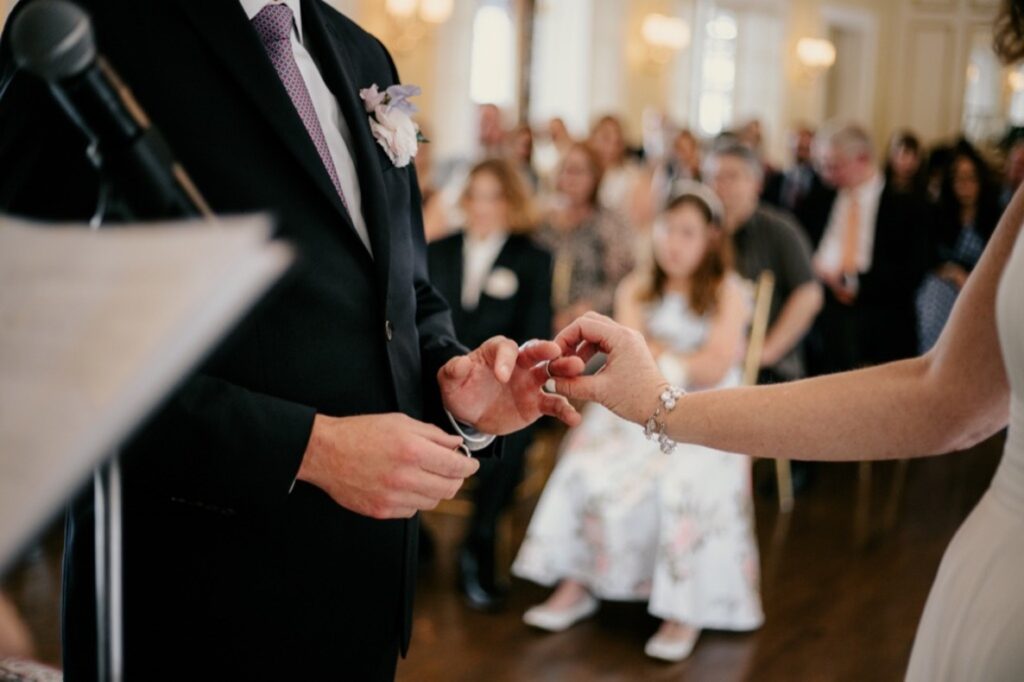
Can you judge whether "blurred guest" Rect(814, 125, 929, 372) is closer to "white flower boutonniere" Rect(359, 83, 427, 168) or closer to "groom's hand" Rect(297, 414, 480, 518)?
"white flower boutonniere" Rect(359, 83, 427, 168)

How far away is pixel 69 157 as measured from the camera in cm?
128

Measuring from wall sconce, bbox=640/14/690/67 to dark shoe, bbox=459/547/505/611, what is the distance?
1089cm

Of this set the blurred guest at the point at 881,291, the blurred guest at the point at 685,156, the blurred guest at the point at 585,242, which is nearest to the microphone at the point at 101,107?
the blurred guest at the point at 585,242

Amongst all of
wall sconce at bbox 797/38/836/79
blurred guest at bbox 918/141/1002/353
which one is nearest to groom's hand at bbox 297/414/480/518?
blurred guest at bbox 918/141/1002/353

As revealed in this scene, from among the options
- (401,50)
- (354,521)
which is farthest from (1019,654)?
(401,50)

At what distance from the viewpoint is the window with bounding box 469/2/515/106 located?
12.0 metres

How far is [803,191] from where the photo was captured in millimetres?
12422

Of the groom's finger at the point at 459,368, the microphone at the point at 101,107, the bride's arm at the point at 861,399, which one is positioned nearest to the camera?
the microphone at the point at 101,107

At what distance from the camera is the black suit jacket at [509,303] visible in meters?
4.53

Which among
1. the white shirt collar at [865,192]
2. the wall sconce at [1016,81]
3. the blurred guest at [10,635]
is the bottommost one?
the wall sconce at [1016,81]

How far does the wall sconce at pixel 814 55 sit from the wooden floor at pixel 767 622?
521 inches

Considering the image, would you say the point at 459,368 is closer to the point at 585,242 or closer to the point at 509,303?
the point at 509,303

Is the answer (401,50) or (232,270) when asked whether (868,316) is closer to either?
(401,50)

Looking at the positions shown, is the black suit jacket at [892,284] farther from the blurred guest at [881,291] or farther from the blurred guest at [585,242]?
the blurred guest at [585,242]
